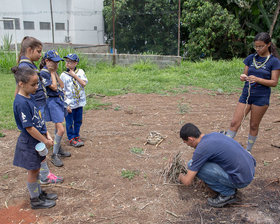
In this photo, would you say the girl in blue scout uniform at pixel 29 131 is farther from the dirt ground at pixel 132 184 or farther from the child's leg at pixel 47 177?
the child's leg at pixel 47 177

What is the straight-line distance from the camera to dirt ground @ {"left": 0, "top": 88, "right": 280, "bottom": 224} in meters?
2.90

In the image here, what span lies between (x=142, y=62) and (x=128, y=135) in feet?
20.9

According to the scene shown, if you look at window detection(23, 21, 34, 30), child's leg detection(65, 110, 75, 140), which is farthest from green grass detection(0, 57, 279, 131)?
window detection(23, 21, 34, 30)

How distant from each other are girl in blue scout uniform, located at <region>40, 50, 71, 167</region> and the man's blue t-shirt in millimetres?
1922

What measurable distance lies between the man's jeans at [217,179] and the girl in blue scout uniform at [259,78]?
1231 mm

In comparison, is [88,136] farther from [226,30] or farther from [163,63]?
[226,30]

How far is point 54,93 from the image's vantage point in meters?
3.75

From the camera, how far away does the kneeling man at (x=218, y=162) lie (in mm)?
2764

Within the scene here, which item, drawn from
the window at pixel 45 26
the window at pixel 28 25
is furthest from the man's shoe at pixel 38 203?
the window at pixel 45 26

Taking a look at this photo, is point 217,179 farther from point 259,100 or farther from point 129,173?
point 259,100

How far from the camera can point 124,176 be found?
361cm

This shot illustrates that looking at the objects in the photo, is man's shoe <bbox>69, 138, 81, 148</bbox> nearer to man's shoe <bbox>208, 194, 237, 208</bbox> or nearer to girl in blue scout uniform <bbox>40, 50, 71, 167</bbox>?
girl in blue scout uniform <bbox>40, 50, 71, 167</bbox>

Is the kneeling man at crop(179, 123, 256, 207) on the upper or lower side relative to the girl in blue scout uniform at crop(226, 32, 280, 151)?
lower

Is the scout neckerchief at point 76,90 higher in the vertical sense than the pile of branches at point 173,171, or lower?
higher
